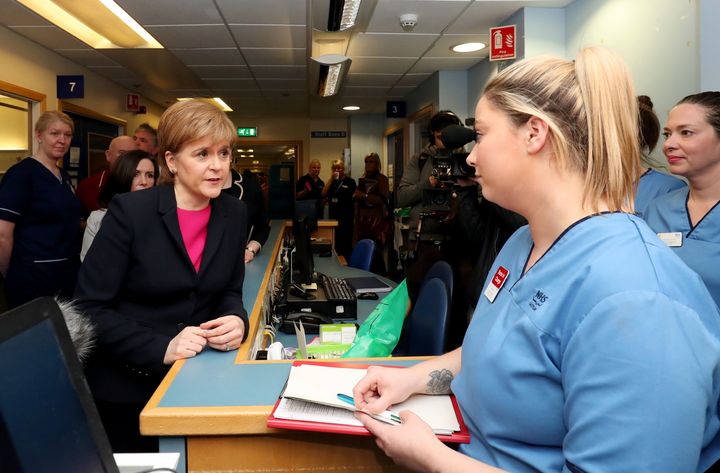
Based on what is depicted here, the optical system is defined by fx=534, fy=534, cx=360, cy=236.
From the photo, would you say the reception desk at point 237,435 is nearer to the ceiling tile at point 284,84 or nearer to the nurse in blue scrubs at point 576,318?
the nurse in blue scrubs at point 576,318

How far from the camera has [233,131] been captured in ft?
5.39

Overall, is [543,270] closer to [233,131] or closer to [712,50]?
[233,131]

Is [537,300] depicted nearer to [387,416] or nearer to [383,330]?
[387,416]

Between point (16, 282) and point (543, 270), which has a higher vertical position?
point (543, 270)

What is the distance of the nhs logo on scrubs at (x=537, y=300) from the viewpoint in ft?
2.62

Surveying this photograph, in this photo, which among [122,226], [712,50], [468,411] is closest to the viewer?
[468,411]

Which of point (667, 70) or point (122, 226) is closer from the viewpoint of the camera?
point (122, 226)

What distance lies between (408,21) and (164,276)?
353 cm

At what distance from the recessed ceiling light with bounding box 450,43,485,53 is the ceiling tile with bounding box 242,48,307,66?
1.50 metres

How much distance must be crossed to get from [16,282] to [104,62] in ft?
11.6

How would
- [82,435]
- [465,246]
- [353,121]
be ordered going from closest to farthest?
[82,435] → [465,246] → [353,121]

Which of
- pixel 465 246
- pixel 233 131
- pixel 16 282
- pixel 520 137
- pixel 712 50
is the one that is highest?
pixel 712 50

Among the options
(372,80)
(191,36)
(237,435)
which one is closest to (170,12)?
(191,36)

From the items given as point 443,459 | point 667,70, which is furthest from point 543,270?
point 667,70
